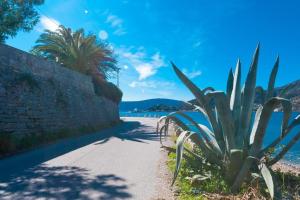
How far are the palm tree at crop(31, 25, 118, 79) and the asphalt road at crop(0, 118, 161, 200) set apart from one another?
46.6 ft

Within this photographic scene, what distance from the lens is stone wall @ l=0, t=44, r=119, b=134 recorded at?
32.1 feet

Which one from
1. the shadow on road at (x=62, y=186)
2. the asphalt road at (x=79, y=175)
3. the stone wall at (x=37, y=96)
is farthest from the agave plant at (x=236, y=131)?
the stone wall at (x=37, y=96)

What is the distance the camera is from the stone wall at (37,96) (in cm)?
977

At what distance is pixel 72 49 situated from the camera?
22.1 metres

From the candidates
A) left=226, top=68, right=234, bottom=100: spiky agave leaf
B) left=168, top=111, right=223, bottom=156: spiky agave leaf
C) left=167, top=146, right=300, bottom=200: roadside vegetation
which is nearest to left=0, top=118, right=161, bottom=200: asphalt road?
left=167, top=146, right=300, bottom=200: roadside vegetation

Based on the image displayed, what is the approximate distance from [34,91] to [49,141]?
2.25 meters

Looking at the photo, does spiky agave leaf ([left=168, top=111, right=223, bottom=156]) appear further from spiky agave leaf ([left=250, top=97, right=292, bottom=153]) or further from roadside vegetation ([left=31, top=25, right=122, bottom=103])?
roadside vegetation ([left=31, top=25, right=122, bottom=103])

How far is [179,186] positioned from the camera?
16.7 ft

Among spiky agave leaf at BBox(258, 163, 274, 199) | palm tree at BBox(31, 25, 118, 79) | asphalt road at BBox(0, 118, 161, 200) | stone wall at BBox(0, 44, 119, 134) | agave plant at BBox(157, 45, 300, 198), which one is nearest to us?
spiky agave leaf at BBox(258, 163, 274, 199)

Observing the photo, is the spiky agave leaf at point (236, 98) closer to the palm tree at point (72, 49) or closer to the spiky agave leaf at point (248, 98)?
the spiky agave leaf at point (248, 98)

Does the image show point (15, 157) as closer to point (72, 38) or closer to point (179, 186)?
point (179, 186)

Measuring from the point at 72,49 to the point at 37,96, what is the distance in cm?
1133

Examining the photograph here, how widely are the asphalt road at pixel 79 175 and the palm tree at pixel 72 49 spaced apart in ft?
46.6

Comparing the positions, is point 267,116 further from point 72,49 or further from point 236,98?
point 72,49
